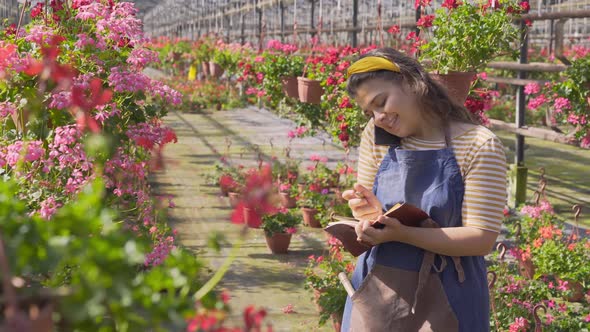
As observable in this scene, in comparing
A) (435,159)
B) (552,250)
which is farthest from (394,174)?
(552,250)

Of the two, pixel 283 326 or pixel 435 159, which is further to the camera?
pixel 283 326

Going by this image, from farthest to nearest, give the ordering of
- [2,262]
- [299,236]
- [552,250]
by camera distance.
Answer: [299,236] → [552,250] → [2,262]

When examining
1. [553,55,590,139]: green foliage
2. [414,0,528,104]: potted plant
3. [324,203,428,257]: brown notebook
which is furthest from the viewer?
[553,55,590,139]: green foliage

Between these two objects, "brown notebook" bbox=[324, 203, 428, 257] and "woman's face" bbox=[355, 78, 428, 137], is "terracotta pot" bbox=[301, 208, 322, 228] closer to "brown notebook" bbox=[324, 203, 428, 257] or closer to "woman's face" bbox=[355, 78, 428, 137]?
"brown notebook" bbox=[324, 203, 428, 257]

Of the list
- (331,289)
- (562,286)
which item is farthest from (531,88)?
Result: (331,289)

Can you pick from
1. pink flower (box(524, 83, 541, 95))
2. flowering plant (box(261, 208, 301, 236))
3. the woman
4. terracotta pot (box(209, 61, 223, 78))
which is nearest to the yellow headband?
the woman

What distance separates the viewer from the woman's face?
1705 millimetres

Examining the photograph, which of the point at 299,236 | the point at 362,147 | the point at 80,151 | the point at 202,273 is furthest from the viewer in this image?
the point at 299,236

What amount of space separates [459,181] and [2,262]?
1318 millimetres

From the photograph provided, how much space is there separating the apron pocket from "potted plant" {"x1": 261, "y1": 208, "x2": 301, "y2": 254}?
3219 mm

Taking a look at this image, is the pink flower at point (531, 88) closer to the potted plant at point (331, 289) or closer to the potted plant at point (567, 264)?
the potted plant at point (567, 264)

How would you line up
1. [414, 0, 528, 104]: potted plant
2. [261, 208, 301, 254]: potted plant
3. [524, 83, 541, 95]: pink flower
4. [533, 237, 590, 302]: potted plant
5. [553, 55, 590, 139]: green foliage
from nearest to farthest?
[414, 0, 528, 104]: potted plant
[533, 237, 590, 302]: potted plant
[553, 55, 590, 139]: green foliage
[261, 208, 301, 254]: potted plant
[524, 83, 541, 95]: pink flower

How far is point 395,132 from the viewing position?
1.76 metres

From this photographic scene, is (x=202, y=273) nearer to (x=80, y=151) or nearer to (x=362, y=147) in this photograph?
(x=80, y=151)
